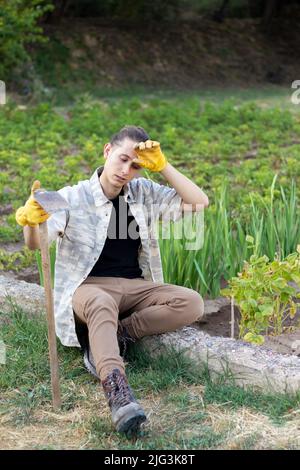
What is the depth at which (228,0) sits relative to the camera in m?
18.3

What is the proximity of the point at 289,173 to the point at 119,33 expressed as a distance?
960cm

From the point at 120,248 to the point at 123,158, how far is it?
1.32 feet

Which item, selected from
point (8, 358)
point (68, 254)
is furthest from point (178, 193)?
point (8, 358)

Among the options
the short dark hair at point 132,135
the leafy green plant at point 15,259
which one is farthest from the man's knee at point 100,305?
the leafy green plant at point 15,259

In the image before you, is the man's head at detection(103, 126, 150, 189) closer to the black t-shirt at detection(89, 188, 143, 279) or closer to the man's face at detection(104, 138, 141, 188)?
the man's face at detection(104, 138, 141, 188)

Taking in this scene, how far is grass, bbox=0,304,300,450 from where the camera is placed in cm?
297

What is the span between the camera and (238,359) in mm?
3350

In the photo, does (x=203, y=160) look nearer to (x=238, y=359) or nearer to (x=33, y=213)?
(x=238, y=359)

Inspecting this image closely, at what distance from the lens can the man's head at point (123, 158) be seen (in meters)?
3.46

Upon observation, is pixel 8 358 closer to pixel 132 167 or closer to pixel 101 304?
pixel 101 304

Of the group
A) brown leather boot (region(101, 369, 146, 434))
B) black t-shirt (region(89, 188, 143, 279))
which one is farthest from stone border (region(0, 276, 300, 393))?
brown leather boot (region(101, 369, 146, 434))

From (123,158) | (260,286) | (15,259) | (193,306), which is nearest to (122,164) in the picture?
(123,158)

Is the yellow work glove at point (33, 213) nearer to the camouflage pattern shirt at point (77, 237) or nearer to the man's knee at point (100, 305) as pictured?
the camouflage pattern shirt at point (77, 237)

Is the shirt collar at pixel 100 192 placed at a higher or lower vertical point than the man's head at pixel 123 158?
lower
